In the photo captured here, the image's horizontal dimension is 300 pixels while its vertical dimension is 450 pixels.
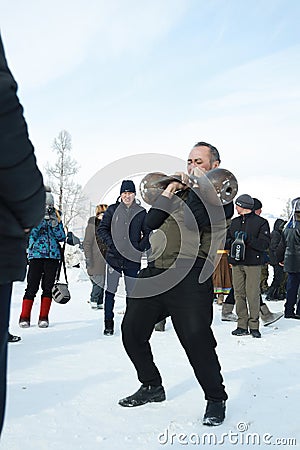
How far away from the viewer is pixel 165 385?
14.8 ft

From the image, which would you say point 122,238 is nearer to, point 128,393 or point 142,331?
point 128,393

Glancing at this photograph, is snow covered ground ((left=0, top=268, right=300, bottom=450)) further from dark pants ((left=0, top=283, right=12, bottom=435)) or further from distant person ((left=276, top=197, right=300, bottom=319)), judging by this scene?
distant person ((left=276, top=197, right=300, bottom=319))

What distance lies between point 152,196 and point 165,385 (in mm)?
1721

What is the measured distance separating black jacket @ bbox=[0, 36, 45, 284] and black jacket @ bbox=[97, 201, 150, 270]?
517 centimetres

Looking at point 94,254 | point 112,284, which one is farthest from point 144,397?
point 94,254

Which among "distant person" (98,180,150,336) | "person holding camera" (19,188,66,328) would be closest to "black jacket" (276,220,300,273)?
"distant person" (98,180,150,336)

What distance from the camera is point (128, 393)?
14.0 feet

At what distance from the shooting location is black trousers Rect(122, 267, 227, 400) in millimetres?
3637

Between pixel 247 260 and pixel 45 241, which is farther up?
pixel 45 241

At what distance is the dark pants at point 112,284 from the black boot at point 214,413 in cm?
306

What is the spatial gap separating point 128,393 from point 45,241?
315cm

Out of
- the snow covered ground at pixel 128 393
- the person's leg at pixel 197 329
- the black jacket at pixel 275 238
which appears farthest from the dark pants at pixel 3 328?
the black jacket at pixel 275 238

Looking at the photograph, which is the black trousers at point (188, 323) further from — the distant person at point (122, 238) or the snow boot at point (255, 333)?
the snow boot at point (255, 333)

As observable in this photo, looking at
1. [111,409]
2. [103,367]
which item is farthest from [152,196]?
[103,367]
